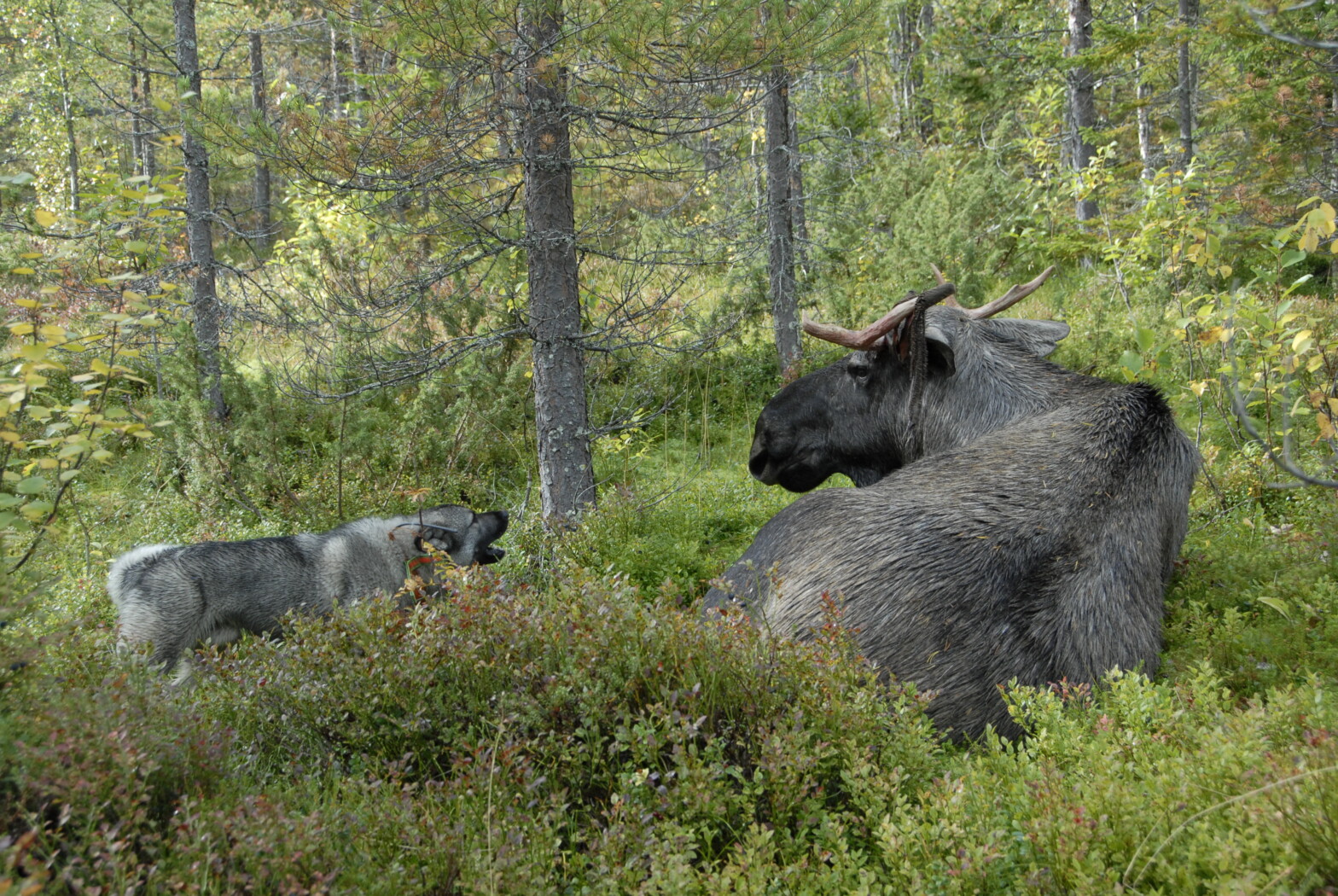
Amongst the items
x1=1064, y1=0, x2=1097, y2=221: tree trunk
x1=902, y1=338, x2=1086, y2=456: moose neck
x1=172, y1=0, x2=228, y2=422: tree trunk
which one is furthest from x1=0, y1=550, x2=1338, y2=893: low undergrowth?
x1=1064, y1=0, x2=1097, y2=221: tree trunk

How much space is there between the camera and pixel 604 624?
3.23 metres

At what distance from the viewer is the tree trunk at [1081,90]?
534 inches

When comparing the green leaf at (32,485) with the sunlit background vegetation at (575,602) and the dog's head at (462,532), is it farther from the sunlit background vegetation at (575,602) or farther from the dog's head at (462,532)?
the dog's head at (462,532)

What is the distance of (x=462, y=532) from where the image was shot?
6176 millimetres

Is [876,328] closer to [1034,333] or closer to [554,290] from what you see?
[1034,333]

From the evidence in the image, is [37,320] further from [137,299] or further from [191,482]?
[191,482]

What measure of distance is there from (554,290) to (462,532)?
1879 mm

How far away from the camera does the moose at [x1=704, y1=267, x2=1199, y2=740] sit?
3678 millimetres

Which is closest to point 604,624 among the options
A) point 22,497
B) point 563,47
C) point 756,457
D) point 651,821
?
point 651,821

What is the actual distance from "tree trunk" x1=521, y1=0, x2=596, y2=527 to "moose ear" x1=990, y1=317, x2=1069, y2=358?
2.98m

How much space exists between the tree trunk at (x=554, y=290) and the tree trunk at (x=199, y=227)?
16.3 feet

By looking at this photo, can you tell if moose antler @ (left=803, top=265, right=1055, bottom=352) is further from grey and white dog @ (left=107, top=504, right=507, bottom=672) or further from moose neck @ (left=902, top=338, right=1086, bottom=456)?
grey and white dog @ (left=107, top=504, right=507, bottom=672)

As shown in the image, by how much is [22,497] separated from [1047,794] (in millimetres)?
3610

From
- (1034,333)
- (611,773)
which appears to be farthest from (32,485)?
(1034,333)
